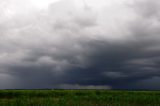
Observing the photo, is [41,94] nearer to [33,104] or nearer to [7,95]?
[7,95]

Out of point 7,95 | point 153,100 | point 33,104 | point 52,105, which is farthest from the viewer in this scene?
point 7,95

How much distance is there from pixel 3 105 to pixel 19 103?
1.18 meters

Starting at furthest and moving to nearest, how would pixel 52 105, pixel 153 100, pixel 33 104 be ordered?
1. pixel 153 100
2. pixel 33 104
3. pixel 52 105

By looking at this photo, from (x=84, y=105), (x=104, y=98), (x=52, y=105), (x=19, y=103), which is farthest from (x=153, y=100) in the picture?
(x=19, y=103)

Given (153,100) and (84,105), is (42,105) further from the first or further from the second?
(153,100)

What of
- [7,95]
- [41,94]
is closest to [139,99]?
[41,94]

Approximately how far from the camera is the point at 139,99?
88.6ft

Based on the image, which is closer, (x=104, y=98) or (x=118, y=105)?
(x=118, y=105)

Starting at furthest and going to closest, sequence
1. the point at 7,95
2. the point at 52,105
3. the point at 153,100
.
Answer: the point at 7,95 < the point at 153,100 < the point at 52,105

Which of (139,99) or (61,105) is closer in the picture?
(61,105)

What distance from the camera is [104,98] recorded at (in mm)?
27672

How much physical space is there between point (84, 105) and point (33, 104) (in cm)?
393

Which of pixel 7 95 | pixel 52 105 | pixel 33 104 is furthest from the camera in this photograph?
pixel 7 95

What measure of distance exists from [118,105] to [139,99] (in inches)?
244
